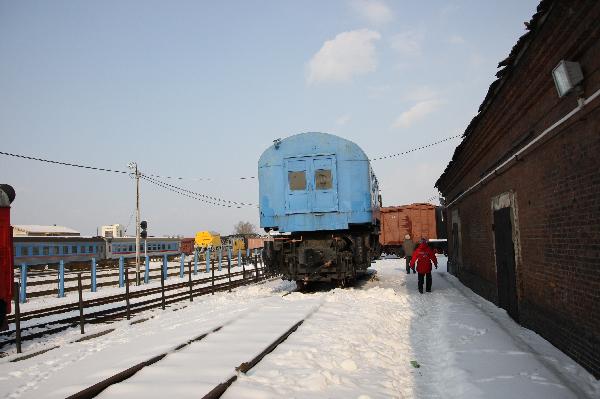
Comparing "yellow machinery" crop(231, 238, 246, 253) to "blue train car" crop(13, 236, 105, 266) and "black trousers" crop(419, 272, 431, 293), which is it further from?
"black trousers" crop(419, 272, 431, 293)

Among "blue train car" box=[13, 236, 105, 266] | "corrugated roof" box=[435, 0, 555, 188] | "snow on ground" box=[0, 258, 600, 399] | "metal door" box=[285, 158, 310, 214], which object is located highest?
"corrugated roof" box=[435, 0, 555, 188]

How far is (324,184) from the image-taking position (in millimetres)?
11039

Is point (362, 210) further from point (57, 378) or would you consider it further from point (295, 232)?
point (57, 378)

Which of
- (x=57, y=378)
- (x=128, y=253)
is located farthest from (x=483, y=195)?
(x=128, y=253)

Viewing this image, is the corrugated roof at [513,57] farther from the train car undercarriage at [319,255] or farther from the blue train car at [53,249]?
the blue train car at [53,249]

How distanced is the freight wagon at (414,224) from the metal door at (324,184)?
14772 mm

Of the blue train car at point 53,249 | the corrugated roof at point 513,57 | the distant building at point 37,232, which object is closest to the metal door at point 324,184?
the corrugated roof at point 513,57

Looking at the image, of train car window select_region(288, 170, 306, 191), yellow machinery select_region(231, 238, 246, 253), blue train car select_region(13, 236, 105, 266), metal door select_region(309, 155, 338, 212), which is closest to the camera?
metal door select_region(309, 155, 338, 212)

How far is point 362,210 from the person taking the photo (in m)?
10.8

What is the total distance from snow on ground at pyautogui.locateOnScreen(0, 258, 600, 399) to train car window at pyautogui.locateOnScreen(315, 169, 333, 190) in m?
3.72

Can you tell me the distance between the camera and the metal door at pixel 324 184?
35.8ft

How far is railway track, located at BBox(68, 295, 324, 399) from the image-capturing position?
3.80m

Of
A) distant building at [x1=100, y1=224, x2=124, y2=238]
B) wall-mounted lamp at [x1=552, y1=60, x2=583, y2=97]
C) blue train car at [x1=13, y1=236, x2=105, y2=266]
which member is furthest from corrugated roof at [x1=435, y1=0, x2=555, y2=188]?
distant building at [x1=100, y1=224, x2=124, y2=238]

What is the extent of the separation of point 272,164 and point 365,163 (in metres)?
2.55
